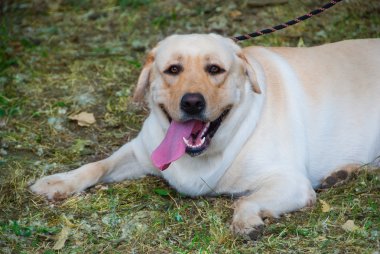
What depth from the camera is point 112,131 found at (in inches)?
219

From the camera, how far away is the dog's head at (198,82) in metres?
3.96

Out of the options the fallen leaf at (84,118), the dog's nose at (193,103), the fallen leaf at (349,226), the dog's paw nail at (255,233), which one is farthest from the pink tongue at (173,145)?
the fallen leaf at (84,118)

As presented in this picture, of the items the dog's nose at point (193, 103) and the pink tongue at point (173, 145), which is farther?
the pink tongue at point (173, 145)

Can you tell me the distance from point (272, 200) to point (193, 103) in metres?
0.72

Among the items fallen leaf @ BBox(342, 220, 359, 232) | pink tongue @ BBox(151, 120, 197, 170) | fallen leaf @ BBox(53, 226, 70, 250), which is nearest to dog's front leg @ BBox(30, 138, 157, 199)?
fallen leaf @ BBox(53, 226, 70, 250)

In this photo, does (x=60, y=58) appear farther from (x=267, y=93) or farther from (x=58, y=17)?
(x=267, y=93)

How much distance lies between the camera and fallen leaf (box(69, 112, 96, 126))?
5.62m

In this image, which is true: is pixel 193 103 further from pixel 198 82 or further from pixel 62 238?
pixel 62 238

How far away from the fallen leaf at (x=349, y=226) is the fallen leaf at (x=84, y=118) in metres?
2.37

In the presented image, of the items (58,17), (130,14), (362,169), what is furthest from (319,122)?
(58,17)

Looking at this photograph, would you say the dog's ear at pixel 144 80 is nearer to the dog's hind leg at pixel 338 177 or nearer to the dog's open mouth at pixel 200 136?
the dog's open mouth at pixel 200 136

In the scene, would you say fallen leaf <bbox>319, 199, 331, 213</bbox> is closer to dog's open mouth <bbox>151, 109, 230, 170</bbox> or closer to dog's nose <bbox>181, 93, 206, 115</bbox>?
dog's open mouth <bbox>151, 109, 230, 170</bbox>

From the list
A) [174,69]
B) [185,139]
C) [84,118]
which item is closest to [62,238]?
[185,139]

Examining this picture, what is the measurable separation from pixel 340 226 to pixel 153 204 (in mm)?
1117
